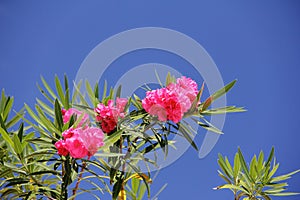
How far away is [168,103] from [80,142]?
0.33 m

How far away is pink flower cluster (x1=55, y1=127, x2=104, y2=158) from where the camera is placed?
1.17 meters

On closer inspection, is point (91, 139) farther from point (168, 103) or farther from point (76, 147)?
point (168, 103)

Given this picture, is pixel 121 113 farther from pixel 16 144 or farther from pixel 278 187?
pixel 278 187

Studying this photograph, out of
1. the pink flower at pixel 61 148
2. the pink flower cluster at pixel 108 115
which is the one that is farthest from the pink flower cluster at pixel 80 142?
the pink flower cluster at pixel 108 115

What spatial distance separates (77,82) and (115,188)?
1.34ft

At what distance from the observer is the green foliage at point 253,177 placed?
1.71 metres

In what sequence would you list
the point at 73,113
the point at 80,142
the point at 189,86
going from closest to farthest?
the point at 80,142 < the point at 73,113 < the point at 189,86

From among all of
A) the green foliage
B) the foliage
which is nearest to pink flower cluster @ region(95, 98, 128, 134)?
the foliage

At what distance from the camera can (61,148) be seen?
1198 mm

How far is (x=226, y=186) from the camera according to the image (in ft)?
5.41

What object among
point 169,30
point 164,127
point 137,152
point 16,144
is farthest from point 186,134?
point 16,144

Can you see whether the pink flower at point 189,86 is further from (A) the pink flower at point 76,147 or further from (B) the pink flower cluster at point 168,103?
(A) the pink flower at point 76,147

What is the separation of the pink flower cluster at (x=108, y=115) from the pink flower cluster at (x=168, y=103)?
100mm

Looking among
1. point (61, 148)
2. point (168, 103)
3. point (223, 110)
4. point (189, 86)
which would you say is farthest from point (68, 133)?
point (223, 110)
